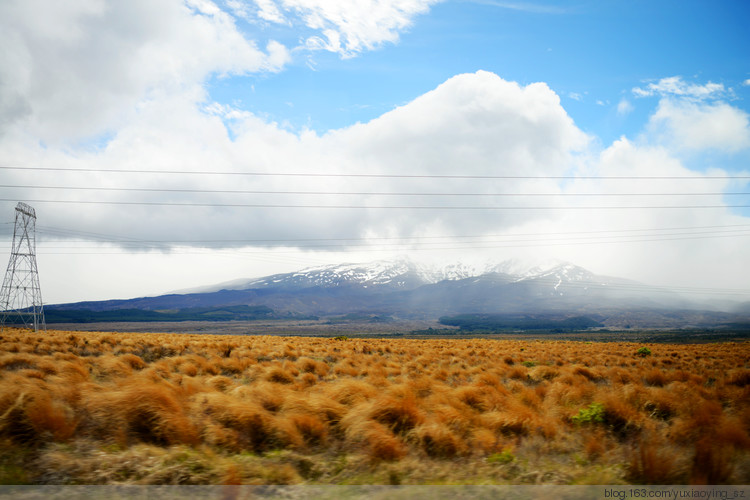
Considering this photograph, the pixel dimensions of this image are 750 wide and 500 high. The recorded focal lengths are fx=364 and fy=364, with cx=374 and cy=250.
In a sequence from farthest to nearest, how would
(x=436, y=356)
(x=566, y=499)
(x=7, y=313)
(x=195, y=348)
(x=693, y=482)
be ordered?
(x=7, y=313) < (x=436, y=356) < (x=195, y=348) < (x=693, y=482) < (x=566, y=499)

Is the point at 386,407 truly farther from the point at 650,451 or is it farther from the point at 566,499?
the point at 650,451

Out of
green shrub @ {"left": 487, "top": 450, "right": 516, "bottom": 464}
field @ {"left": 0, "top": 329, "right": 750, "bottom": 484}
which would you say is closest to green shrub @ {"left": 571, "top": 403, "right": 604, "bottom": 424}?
field @ {"left": 0, "top": 329, "right": 750, "bottom": 484}

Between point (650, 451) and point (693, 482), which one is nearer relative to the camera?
point (693, 482)

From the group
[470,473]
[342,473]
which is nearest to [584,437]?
[470,473]

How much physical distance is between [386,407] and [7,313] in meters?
56.1

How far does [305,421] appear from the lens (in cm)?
694

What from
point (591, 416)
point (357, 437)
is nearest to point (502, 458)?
point (357, 437)

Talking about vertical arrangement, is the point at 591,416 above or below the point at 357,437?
below

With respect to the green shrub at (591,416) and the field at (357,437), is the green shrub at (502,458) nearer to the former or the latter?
the field at (357,437)

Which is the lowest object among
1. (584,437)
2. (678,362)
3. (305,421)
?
(678,362)

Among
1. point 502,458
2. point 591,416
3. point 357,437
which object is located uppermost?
point 357,437

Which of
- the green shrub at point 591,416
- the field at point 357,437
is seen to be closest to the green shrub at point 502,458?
the field at point 357,437

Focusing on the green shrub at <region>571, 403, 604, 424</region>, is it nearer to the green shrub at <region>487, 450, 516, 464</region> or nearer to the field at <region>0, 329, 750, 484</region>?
the field at <region>0, 329, 750, 484</region>

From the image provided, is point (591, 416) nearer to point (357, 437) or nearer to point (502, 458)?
point (502, 458)
